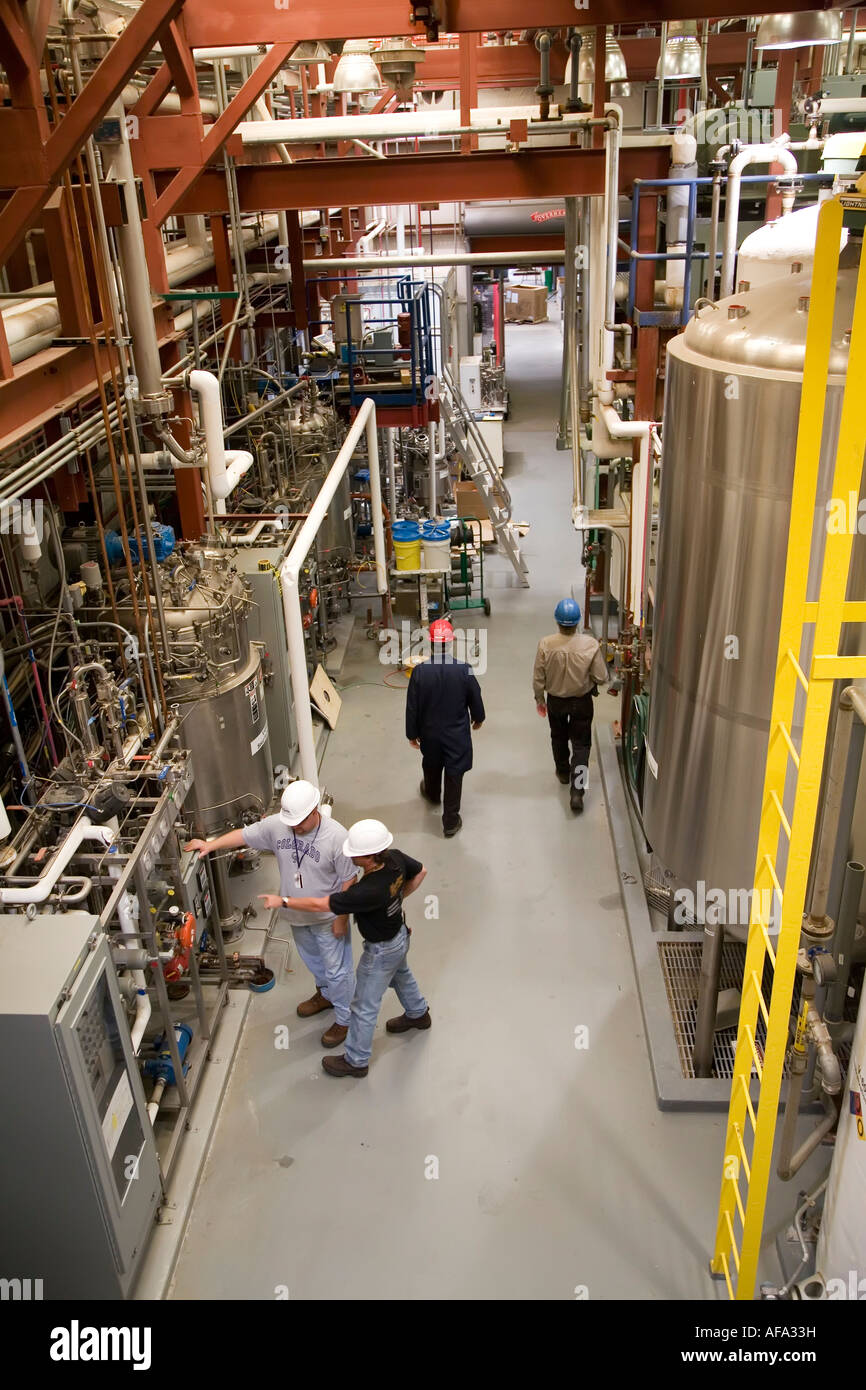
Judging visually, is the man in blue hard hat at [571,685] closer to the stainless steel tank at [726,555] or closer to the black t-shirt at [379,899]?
the stainless steel tank at [726,555]

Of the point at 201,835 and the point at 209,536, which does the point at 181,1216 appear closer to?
the point at 201,835

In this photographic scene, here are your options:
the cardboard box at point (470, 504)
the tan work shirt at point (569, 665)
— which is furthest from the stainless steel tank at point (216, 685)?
the cardboard box at point (470, 504)

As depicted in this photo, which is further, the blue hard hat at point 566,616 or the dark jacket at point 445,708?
the blue hard hat at point 566,616

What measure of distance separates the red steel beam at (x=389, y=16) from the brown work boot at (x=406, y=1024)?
485cm

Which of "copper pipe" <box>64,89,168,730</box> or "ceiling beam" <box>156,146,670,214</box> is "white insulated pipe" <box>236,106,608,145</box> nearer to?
"ceiling beam" <box>156,146,670,214</box>

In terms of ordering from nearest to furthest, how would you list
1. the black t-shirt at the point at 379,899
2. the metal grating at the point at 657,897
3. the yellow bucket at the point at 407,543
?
the black t-shirt at the point at 379,899
the metal grating at the point at 657,897
the yellow bucket at the point at 407,543

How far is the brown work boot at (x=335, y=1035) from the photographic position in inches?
192

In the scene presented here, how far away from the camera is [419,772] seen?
23.4ft

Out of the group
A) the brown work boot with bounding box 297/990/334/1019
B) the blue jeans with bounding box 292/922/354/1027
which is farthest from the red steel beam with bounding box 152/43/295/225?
the brown work boot with bounding box 297/990/334/1019

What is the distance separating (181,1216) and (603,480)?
669cm

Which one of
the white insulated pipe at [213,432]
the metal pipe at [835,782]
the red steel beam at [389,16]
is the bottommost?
the metal pipe at [835,782]

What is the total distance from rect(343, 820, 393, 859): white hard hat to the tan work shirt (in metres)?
2.39

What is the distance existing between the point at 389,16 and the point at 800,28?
2.17m
